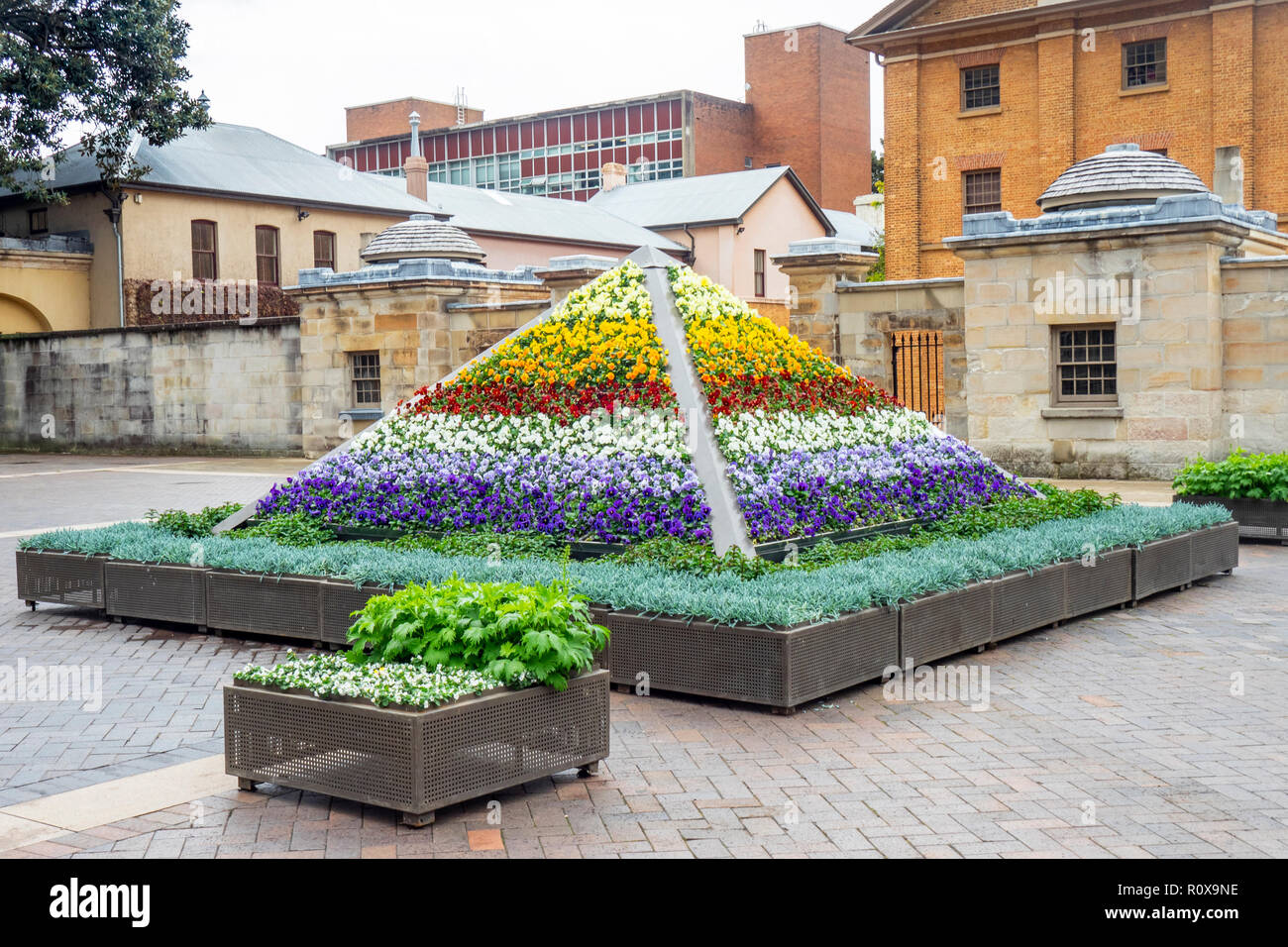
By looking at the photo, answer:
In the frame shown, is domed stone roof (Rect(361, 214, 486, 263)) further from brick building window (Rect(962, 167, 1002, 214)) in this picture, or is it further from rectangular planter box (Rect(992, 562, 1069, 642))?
rectangular planter box (Rect(992, 562, 1069, 642))

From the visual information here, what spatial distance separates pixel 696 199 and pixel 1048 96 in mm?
20198

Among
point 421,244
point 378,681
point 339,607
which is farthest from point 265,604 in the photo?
point 421,244

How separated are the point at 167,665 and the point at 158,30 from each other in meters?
27.9

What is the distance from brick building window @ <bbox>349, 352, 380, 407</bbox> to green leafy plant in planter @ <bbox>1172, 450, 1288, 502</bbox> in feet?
56.5

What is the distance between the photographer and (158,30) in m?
32.2

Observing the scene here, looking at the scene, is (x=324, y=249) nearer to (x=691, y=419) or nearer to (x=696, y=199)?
(x=696, y=199)

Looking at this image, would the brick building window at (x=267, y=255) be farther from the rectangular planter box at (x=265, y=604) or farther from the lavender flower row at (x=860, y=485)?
the rectangular planter box at (x=265, y=604)

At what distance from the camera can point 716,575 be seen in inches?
327

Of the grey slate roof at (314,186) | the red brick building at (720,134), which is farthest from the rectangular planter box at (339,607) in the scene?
the red brick building at (720,134)

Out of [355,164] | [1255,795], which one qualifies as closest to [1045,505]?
[1255,795]

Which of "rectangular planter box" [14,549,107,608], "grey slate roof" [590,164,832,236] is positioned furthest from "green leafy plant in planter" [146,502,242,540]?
"grey slate roof" [590,164,832,236]

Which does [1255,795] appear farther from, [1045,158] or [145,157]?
[145,157]

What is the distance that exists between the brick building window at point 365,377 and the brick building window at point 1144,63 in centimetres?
2205

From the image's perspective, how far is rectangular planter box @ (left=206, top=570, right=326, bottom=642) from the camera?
8938 mm
